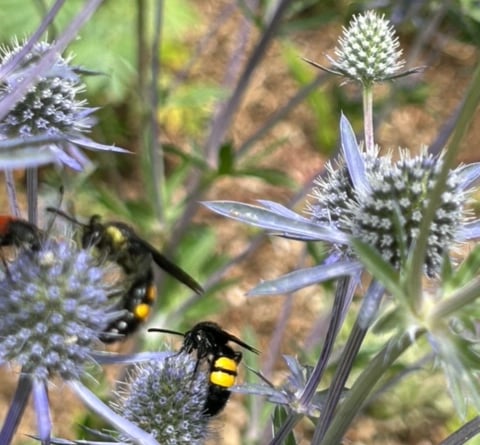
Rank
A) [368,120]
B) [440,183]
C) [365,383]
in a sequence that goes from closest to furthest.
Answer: [440,183]
[365,383]
[368,120]

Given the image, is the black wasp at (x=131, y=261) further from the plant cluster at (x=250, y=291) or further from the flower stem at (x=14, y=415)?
the flower stem at (x=14, y=415)

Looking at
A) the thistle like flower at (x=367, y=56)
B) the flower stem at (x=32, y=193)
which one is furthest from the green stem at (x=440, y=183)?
the flower stem at (x=32, y=193)

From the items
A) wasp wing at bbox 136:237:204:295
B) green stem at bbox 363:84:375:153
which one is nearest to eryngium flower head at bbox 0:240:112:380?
wasp wing at bbox 136:237:204:295

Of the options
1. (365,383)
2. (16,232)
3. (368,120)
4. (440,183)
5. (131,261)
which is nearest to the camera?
(440,183)

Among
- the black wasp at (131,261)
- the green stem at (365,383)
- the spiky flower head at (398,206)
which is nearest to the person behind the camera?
the green stem at (365,383)

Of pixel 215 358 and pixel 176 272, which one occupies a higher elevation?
pixel 176 272

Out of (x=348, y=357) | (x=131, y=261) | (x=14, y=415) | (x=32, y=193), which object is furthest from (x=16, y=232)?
(x=348, y=357)

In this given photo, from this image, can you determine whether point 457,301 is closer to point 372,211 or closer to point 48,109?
point 372,211

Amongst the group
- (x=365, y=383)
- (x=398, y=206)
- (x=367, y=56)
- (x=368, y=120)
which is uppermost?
(x=367, y=56)
